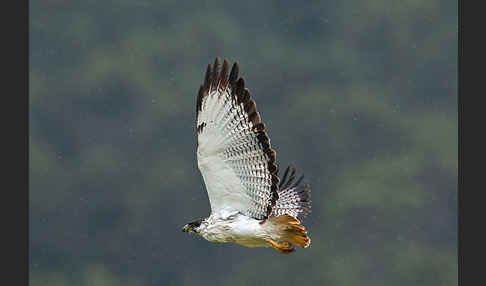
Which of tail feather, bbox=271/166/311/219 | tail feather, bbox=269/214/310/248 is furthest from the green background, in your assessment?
tail feather, bbox=269/214/310/248

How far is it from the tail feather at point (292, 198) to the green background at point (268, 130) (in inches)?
613

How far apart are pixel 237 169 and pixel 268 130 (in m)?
19.9

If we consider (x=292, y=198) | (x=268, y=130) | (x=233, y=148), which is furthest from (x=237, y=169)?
(x=268, y=130)

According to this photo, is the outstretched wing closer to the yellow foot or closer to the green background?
the yellow foot

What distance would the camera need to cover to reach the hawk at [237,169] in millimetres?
5461

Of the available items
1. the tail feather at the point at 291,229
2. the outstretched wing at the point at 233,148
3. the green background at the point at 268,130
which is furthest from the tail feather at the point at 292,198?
the green background at the point at 268,130

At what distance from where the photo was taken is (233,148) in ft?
18.3

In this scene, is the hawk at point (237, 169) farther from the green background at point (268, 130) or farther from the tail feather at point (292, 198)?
the green background at point (268, 130)
